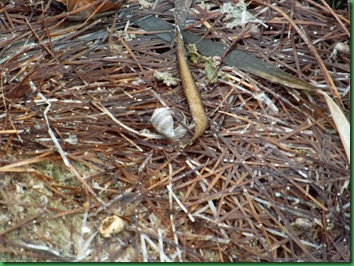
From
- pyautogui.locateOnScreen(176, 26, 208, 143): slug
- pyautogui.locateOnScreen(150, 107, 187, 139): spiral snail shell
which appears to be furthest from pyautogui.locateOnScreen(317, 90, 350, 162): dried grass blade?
pyautogui.locateOnScreen(150, 107, 187, 139): spiral snail shell

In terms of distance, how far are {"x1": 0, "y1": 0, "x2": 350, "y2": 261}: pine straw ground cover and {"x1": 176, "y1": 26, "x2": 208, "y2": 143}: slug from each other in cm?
4

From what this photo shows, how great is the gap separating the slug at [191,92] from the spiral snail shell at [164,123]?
7cm

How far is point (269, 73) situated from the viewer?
5.78 feet

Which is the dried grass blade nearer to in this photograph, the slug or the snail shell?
the slug

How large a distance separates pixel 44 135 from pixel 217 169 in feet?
2.00

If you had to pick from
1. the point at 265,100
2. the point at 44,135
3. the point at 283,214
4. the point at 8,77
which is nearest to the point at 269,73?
the point at 265,100

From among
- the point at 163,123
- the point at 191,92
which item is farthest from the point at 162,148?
the point at 191,92

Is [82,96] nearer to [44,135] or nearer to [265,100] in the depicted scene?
[44,135]

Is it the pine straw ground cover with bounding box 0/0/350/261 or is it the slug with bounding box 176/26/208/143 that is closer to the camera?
the pine straw ground cover with bounding box 0/0/350/261

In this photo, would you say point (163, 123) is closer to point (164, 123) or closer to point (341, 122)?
point (164, 123)

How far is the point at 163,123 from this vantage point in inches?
64.7

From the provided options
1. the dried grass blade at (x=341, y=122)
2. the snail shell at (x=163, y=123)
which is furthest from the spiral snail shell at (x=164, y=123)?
the dried grass blade at (x=341, y=122)

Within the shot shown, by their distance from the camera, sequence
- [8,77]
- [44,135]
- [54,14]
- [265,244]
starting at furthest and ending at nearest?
[54,14], [8,77], [44,135], [265,244]

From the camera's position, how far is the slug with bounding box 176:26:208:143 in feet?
5.49
